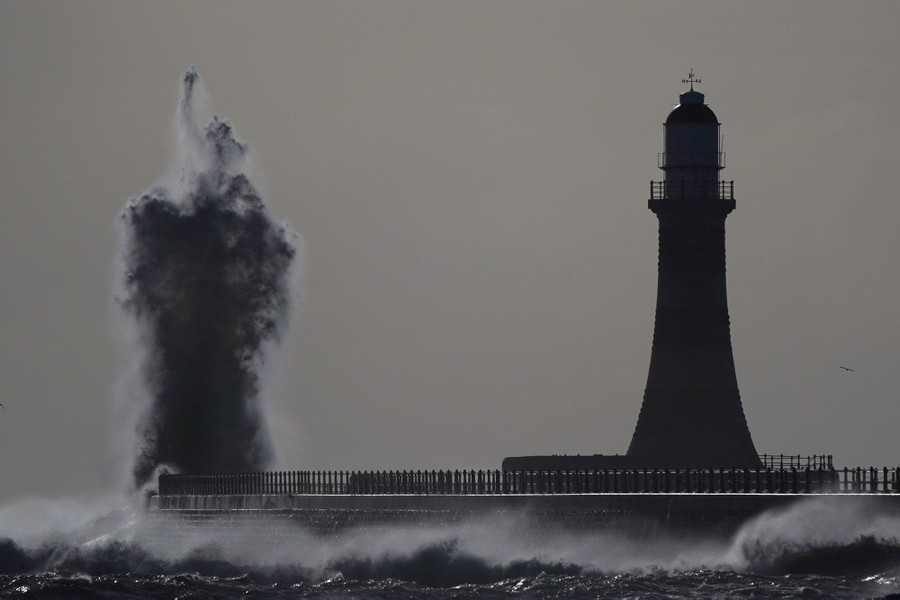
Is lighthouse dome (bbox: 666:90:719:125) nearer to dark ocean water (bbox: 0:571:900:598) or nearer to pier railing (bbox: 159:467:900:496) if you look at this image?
pier railing (bbox: 159:467:900:496)

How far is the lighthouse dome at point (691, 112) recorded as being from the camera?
87.8m

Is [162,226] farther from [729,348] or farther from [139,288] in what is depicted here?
[729,348]

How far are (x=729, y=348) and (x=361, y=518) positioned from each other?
14990 millimetres

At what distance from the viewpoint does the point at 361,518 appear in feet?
260

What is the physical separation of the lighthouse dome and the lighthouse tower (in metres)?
1.29

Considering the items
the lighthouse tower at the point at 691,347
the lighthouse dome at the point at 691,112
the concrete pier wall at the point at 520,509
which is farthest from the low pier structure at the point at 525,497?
the lighthouse dome at the point at 691,112

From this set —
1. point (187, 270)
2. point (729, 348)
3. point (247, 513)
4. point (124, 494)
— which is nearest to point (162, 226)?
point (187, 270)

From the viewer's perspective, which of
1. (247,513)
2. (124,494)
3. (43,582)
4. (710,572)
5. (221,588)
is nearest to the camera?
(710,572)

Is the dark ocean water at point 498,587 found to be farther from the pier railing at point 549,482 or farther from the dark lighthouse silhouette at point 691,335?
the dark lighthouse silhouette at point 691,335

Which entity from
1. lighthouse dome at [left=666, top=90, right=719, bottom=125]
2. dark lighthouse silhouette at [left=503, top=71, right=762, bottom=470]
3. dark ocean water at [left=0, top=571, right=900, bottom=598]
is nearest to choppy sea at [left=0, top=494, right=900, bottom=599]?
dark ocean water at [left=0, top=571, right=900, bottom=598]

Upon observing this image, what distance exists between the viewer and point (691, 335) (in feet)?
283

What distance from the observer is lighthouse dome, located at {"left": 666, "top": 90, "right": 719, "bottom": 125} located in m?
87.8

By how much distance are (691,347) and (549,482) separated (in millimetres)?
13597

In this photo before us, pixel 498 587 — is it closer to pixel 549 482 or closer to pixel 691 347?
pixel 549 482
